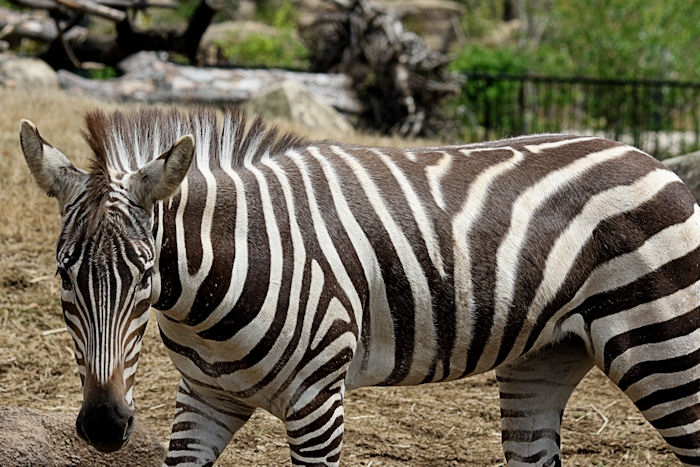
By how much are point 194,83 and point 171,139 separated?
923 centimetres

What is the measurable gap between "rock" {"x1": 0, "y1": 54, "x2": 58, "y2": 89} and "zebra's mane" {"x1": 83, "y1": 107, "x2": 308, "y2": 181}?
332 inches

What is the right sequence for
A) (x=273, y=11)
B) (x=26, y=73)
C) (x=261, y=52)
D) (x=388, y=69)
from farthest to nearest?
(x=273, y=11)
(x=261, y=52)
(x=388, y=69)
(x=26, y=73)

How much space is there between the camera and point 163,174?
2664 mm

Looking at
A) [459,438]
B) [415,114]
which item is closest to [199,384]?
[459,438]

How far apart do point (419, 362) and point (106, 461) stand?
1757 mm

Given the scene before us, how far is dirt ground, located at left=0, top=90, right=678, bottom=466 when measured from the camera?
196 inches

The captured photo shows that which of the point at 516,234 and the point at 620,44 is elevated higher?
the point at 516,234

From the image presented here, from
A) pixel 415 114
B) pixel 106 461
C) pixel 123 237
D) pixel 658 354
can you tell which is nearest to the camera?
pixel 123 237

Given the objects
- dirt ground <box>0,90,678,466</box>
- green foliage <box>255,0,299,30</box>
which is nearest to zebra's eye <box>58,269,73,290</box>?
dirt ground <box>0,90,678,466</box>

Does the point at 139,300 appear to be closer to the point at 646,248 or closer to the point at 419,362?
the point at 419,362

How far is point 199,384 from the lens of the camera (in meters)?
3.26

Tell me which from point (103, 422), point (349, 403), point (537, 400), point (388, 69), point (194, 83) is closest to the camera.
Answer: point (103, 422)

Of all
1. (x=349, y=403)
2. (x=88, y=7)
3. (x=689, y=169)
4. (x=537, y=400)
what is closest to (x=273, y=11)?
(x=88, y=7)

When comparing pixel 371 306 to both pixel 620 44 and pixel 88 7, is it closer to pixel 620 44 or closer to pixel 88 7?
pixel 88 7
